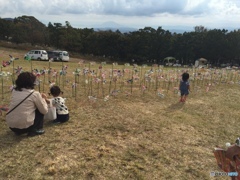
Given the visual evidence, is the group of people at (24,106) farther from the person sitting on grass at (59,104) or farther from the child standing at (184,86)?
the child standing at (184,86)

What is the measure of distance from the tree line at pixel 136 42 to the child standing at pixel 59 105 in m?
35.9

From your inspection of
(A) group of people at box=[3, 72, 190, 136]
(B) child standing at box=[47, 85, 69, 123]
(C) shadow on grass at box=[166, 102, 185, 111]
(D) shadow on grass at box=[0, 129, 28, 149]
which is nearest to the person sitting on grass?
(B) child standing at box=[47, 85, 69, 123]

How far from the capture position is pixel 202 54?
40344 mm

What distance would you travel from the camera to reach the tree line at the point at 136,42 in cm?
4006

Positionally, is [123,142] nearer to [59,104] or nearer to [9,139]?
[59,104]

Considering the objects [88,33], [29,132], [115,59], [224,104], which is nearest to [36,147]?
[29,132]

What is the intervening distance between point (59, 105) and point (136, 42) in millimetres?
37341

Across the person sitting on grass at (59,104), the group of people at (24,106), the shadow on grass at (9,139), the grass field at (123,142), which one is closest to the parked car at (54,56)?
the grass field at (123,142)

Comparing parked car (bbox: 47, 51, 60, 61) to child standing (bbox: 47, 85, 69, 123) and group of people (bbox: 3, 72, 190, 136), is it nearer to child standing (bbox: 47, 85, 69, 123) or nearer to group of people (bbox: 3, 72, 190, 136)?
child standing (bbox: 47, 85, 69, 123)

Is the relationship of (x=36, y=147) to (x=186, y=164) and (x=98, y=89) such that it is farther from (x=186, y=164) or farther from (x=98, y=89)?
(x=98, y=89)

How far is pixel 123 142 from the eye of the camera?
15.7 ft

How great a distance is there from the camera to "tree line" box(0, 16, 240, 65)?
4006 centimetres

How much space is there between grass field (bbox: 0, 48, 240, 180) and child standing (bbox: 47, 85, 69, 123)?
166mm

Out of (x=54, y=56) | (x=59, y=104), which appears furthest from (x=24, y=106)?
(x=54, y=56)
